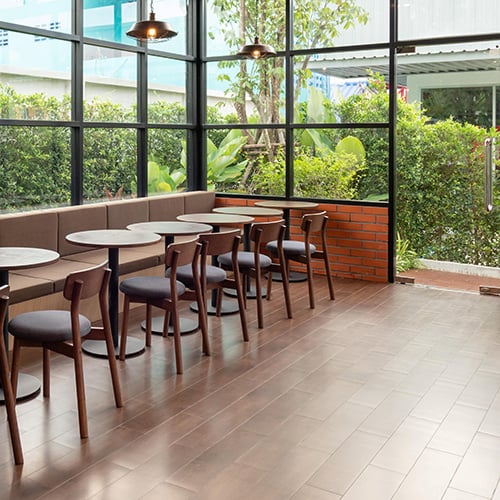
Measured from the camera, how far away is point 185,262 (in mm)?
4555

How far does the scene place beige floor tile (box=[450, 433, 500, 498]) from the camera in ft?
9.70

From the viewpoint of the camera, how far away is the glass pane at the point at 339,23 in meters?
7.30

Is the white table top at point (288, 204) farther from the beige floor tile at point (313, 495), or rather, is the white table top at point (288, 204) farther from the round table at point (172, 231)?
the beige floor tile at point (313, 495)

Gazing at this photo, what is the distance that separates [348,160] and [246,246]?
190 centimetres

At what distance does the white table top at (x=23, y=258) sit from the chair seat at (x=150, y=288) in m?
0.71

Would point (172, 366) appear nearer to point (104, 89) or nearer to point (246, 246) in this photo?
point (246, 246)

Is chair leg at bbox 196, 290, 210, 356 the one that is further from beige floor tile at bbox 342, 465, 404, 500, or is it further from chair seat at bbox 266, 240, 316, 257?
beige floor tile at bbox 342, 465, 404, 500

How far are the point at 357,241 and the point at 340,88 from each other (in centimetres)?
173

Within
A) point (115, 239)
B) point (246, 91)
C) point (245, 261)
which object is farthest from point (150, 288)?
point (246, 91)

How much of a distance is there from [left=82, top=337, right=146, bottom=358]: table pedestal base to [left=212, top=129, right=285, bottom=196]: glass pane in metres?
3.65

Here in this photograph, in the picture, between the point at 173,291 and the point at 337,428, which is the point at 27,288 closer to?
the point at 173,291

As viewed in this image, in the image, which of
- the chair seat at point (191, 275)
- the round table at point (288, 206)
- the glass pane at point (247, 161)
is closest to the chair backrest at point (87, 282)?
the chair seat at point (191, 275)

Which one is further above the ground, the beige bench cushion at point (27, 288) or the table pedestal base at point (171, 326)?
the beige bench cushion at point (27, 288)

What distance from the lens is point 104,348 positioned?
484cm
